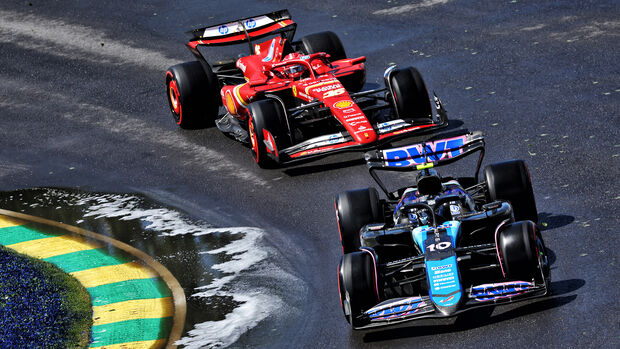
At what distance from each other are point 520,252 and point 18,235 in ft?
22.8

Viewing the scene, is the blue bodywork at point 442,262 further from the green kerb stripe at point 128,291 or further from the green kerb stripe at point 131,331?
the green kerb stripe at point 128,291

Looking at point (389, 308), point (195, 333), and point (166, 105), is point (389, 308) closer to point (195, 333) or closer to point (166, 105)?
point (195, 333)

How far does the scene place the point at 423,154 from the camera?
1068 cm

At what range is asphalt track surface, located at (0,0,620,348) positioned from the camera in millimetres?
9602

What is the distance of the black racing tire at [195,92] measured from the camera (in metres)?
16.0

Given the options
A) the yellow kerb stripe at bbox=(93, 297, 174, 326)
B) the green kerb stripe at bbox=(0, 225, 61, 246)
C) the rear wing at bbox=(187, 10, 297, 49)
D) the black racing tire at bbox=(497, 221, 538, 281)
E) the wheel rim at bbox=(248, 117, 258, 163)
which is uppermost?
the rear wing at bbox=(187, 10, 297, 49)

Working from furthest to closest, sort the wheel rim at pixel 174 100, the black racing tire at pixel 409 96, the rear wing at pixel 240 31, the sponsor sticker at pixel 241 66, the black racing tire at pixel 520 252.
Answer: the wheel rim at pixel 174 100, the rear wing at pixel 240 31, the sponsor sticker at pixel 241 66, the black racing tire at pixel 409 96, the black racing tire at pixel 520 252

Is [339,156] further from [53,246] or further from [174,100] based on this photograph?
[53,246]

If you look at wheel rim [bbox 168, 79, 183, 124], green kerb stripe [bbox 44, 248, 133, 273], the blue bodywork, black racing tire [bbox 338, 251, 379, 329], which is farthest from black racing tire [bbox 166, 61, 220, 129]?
black racing tire [bbox 338, 251, 379, 329]

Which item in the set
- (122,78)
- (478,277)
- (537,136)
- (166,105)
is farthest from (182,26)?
(478,277)

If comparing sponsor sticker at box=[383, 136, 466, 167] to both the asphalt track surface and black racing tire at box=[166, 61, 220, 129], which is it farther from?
black racing tire at box=[166, 61, 220, 129]

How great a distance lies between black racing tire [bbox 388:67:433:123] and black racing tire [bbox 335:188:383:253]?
3.95m

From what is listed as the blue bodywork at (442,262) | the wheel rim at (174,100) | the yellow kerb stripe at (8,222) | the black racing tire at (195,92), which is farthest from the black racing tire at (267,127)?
the blue bodywork at (442,262)

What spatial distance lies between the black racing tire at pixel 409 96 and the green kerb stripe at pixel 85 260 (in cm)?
441
